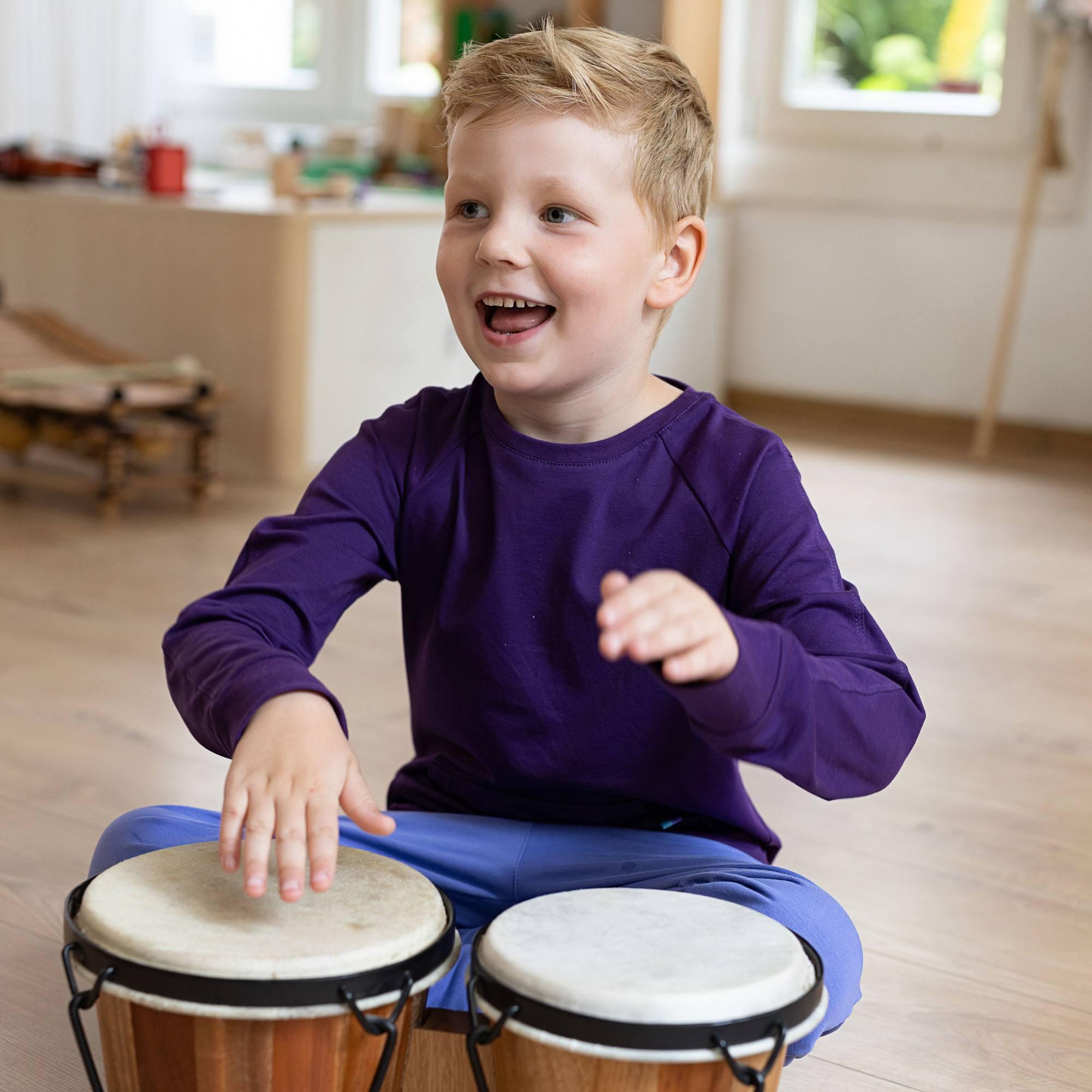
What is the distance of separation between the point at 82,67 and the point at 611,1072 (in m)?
4.50

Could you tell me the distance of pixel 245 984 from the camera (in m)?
0.66

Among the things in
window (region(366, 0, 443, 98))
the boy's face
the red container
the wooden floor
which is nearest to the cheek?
the boy's face

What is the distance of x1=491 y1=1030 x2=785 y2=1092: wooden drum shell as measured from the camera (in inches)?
26.0

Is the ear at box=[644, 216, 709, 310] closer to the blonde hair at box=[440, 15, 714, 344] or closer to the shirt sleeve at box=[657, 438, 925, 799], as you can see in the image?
the blonde hair at box=[440, 15, 714, 344]

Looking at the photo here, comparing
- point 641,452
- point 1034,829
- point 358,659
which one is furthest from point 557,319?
point 358,659

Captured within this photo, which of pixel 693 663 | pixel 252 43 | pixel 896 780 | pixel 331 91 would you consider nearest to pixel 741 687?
pixel 693 663

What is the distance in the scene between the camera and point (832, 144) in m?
3.81

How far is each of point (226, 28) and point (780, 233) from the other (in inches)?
76.9

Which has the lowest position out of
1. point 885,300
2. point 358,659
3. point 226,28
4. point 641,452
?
point 358,659

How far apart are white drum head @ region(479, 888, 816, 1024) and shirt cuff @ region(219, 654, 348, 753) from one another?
168mm

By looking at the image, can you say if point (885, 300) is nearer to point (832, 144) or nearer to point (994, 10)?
point (832, 144)

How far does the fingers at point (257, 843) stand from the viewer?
0.71 metres

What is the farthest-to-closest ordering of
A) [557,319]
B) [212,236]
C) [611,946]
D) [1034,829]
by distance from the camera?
[212,236] < [1034,829] < [557,319] < [611,946]

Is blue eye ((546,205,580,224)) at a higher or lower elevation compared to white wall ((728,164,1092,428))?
higher
